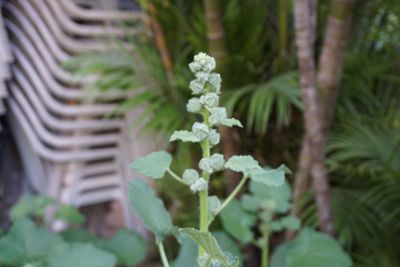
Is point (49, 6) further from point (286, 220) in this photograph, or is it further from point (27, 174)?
point (286, 220)

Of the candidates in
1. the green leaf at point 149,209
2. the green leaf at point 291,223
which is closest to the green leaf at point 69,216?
the green leaf at point 291,223

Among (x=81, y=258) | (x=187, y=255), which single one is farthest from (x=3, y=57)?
(x=187, y=255)

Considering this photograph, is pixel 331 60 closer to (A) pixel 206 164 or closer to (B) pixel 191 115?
(B) pixel 191 115

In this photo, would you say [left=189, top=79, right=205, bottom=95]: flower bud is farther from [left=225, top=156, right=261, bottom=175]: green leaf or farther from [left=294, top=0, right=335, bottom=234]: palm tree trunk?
[left=294, top=0, right=335, bottom=234]: palm tree trunk

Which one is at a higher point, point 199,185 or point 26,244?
point 199,185

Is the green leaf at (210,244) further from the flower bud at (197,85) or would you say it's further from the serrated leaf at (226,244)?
the serrated leaf at (226,244)
